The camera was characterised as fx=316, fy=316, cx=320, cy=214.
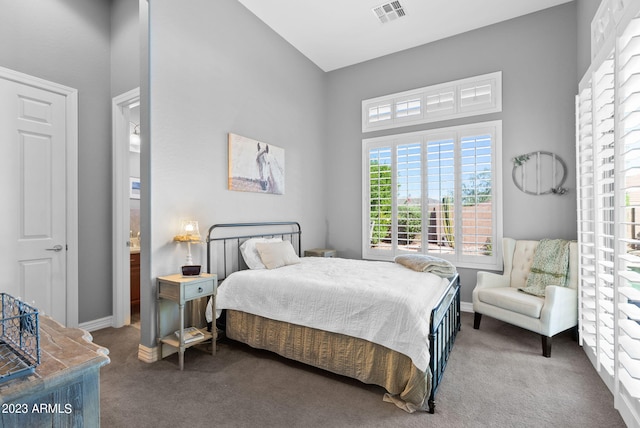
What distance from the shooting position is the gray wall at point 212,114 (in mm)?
2785

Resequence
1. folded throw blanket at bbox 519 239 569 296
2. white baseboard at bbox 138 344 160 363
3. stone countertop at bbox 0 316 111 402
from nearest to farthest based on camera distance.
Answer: stone countertop at bbox 0 316 111 402 < white baseboard at bbox 138 344 160 363 < folded throw blanket at bbox 519 239 569 296

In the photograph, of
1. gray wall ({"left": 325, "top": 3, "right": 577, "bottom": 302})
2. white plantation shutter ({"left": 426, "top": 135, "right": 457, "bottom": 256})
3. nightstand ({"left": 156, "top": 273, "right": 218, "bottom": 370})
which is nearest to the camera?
nightstand ({"left": 156, "top": 273, "right": 218, "bottom": 370})

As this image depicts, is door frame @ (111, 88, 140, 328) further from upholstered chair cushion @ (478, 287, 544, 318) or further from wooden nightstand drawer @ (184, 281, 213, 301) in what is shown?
upholstered chair cushion @ (478, 287, 544, 318)

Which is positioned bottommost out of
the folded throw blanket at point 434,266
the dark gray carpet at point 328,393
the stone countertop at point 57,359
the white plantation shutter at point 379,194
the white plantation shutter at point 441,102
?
the dark gray carpet at point 328,393

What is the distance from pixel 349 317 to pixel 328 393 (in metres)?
0.53

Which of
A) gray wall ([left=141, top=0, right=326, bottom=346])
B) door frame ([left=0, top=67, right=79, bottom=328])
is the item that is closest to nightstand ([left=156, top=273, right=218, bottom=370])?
gray wall ([left=141, top=0, right=326, bottom=346])

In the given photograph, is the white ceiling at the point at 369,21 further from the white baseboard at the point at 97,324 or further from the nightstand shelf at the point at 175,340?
the white baseboard at the point at 97,324

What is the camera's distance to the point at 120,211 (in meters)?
3.53

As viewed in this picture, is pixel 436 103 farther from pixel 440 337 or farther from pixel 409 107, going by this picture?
pixel 440 337

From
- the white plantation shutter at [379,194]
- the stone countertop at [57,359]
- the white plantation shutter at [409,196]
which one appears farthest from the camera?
the white plantation shutter at [379,194]

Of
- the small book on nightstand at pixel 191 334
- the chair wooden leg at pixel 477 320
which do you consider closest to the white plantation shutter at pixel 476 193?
the chair wooden leg at pixel 477 320

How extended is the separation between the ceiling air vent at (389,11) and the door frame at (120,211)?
9.88 feet

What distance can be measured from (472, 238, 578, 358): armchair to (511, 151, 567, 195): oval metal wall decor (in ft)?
2.12

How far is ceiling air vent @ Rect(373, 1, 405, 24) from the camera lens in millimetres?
3637
